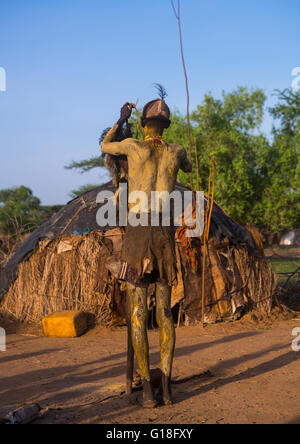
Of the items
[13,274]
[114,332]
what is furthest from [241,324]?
[13,274]

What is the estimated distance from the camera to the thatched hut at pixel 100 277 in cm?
729

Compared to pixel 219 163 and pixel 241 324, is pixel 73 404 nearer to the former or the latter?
pixel 241 324

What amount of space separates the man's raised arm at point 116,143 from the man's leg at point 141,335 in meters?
1.04

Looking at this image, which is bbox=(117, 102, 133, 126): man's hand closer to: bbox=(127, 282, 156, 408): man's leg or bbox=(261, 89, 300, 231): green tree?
bbox=(127, 282, 156, 408): man's leg

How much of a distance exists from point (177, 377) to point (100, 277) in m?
3.44

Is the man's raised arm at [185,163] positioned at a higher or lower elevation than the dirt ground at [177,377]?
higher

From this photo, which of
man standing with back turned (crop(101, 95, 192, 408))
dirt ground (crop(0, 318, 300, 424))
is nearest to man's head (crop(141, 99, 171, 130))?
man standing with back turned (crop(101, 95, 192, 408))

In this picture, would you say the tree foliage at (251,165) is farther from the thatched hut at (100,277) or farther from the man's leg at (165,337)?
the man's leg at (165,337)

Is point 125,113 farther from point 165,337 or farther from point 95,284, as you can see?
point 95,284

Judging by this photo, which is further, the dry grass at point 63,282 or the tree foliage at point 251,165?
the tree foliage at point 251,165

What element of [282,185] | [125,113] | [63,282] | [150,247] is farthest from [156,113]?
[282,185]

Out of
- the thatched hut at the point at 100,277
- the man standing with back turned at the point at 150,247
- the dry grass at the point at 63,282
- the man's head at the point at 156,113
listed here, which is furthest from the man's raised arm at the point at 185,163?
the dry grass at the point at 63,282

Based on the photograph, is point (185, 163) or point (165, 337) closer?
point (165, 337)

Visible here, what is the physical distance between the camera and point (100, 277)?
287 inches
